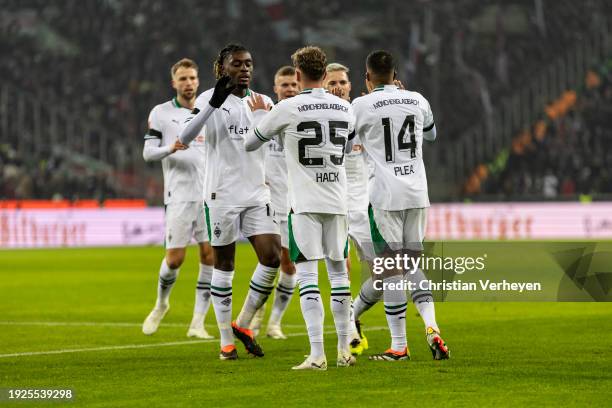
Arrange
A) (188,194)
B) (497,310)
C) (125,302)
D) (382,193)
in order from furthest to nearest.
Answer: (125,302)
(497,310)
(188,194)
(382,193)

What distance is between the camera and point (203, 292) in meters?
11.7

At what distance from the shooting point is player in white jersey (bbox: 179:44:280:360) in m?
9.42

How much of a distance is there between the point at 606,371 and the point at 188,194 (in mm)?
5236

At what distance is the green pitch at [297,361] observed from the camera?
7133mm

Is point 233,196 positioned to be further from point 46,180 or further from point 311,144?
point 46,180

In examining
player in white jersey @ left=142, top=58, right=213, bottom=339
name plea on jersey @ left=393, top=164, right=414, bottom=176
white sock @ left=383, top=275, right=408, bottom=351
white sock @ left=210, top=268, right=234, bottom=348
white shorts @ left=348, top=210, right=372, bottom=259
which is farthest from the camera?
player in white jersey @ left=142, top=58, right=213, bottom=339

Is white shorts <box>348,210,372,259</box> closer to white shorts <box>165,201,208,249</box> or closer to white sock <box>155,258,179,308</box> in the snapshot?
white shorts <box>165,201,208,249</box>

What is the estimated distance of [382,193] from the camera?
9039 millimetres

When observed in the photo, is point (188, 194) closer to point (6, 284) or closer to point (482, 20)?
point (6, 284)

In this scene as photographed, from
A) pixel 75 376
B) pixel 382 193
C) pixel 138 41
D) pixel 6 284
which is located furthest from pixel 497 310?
pixel 138 41

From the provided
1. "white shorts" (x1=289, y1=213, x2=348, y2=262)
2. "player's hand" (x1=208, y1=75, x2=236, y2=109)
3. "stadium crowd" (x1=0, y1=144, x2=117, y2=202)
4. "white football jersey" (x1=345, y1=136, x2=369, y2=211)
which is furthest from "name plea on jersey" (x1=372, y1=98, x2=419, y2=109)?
"stadium crowd" (x1=0, y1=144, x2=117, y2=202)

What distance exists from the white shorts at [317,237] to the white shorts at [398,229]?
507 mm

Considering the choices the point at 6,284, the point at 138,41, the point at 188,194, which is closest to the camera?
the point at 188,194

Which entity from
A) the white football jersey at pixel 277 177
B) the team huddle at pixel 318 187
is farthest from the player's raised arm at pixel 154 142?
the team huddle at pixel 318 187
